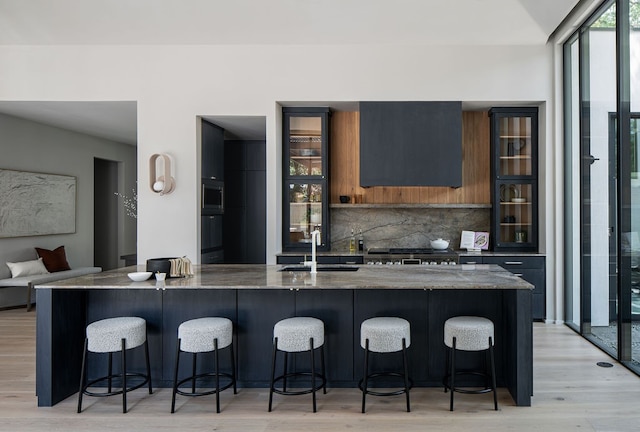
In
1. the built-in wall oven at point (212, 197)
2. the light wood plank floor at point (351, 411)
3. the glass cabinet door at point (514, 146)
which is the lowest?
the light wood plank floor at point (351, 411)

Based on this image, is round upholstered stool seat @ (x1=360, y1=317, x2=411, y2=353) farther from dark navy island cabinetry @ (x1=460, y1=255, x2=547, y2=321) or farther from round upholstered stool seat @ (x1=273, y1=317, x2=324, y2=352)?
dark navy island cabinetry @ (x1=460, y1=255, x2=547, y2=321)

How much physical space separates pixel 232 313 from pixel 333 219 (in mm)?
2886

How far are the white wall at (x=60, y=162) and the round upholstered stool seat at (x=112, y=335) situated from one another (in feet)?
12.9

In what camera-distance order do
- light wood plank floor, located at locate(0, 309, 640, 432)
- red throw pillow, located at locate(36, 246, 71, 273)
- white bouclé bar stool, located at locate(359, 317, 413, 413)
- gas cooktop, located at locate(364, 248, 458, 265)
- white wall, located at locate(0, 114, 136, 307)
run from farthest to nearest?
1. red throw pillow, located at locate(36, 246, 71, 273)
2. white wall, located at locate(0, 114, 136, 307)
3. gas cooktop, located at locate(364, 248, 458, 265)
4. white bouclé bar stool, located at locate(359, 317, 413, 413)
5. light wood plank floor, located at locate(0, 309, 640, 432)

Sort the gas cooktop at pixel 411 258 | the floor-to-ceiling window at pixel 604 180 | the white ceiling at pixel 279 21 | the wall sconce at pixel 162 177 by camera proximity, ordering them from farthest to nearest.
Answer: the gas cooktop at pixel 411 258, the wall sconce at pixel 162 177, the white ceiling at pixel 279 21, the floor-to-ceiling window at pixel 604 180

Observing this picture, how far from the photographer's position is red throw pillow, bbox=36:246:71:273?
625 cm

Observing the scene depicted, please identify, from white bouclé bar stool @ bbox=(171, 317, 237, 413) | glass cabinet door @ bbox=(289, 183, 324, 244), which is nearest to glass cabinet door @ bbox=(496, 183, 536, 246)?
glass cabinet door @ bbox=(289, 183, 324, 244)

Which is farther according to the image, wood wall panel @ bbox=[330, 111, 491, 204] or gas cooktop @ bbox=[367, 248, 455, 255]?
wood wall panel @ bbox=[330, 111, 491, 204]

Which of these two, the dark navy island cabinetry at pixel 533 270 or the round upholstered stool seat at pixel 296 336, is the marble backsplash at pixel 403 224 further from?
the round upholstered stool seat at pixel 296 336

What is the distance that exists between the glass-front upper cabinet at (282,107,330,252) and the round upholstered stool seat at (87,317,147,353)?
2669 mm

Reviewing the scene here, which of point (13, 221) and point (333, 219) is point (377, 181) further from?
point (13, 221)

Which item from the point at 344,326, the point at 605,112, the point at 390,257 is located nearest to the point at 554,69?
the point at 605,112

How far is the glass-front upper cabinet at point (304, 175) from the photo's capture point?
552 cm

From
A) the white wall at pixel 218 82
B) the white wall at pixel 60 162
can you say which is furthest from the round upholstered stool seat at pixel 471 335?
the white wall at pixel 60 162
